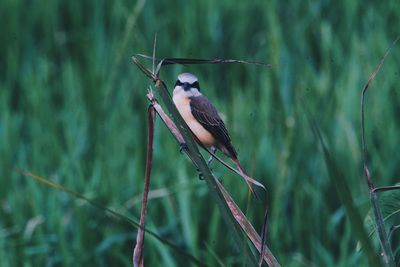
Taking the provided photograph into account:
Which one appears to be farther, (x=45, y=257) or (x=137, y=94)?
(x=137, y=94)

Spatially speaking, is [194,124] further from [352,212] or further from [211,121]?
[352,212]

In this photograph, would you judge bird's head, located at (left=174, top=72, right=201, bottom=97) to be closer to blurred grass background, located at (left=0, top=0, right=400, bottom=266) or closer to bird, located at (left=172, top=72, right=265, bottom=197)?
bird, located at (left=172, top=72, right=265, bottom=197)

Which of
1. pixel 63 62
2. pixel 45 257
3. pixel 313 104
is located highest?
pixel 63 62

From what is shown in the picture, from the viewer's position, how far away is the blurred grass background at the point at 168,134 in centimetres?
274

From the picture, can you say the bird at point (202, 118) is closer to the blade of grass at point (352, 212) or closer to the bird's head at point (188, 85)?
the bird's head at point (188, 85)

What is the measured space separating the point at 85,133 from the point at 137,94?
13.4 inches

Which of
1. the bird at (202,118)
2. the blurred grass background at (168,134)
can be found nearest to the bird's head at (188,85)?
the bird at (202,118)

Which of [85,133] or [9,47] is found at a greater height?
[9,47]

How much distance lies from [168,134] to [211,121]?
192 centimetres

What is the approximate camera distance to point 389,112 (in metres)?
3.29

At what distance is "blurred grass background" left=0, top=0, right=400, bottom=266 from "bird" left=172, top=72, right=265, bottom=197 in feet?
2.32

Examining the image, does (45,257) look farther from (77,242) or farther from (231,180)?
(231,180)

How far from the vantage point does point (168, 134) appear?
3.31 meters

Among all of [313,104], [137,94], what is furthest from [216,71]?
[313,104]
